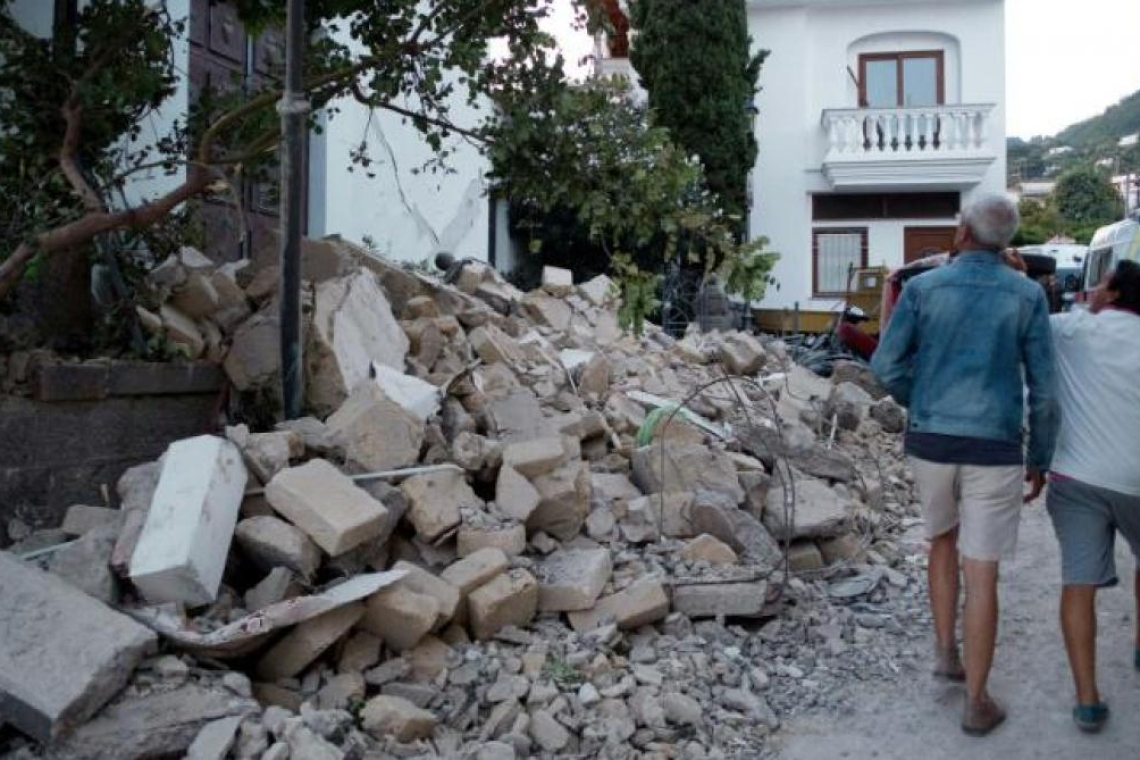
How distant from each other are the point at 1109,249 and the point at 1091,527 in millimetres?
8253

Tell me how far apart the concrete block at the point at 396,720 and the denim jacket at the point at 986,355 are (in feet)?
6.38

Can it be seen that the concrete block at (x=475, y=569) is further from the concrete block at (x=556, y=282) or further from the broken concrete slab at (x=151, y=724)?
the concrete block at (x=556, y=282)

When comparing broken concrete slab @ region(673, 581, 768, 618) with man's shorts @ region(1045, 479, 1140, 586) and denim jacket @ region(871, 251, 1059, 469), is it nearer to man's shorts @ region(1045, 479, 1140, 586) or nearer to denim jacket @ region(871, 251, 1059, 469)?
denim jacket @ region(871, 251, 1059, 469)

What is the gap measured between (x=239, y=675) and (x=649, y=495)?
7.99 ft

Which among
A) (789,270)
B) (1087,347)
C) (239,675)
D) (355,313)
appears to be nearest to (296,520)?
(239,675)

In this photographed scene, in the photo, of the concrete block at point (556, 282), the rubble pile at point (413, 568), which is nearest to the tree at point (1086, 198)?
the concrete block at point (556, 282)

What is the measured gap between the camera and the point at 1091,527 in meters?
3.59

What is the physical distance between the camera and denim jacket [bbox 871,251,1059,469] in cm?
361

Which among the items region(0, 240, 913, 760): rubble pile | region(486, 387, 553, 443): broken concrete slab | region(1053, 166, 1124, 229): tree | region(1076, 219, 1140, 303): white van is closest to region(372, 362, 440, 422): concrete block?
region(0, 240, 913, 760): rubble pile

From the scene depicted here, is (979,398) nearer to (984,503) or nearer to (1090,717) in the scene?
(984,503)

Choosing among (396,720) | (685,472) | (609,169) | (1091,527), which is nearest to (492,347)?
(685,472)

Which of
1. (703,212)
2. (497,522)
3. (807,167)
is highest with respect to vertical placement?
(807,167)

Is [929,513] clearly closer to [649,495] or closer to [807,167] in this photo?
[649,495]

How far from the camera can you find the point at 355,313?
5773mm
